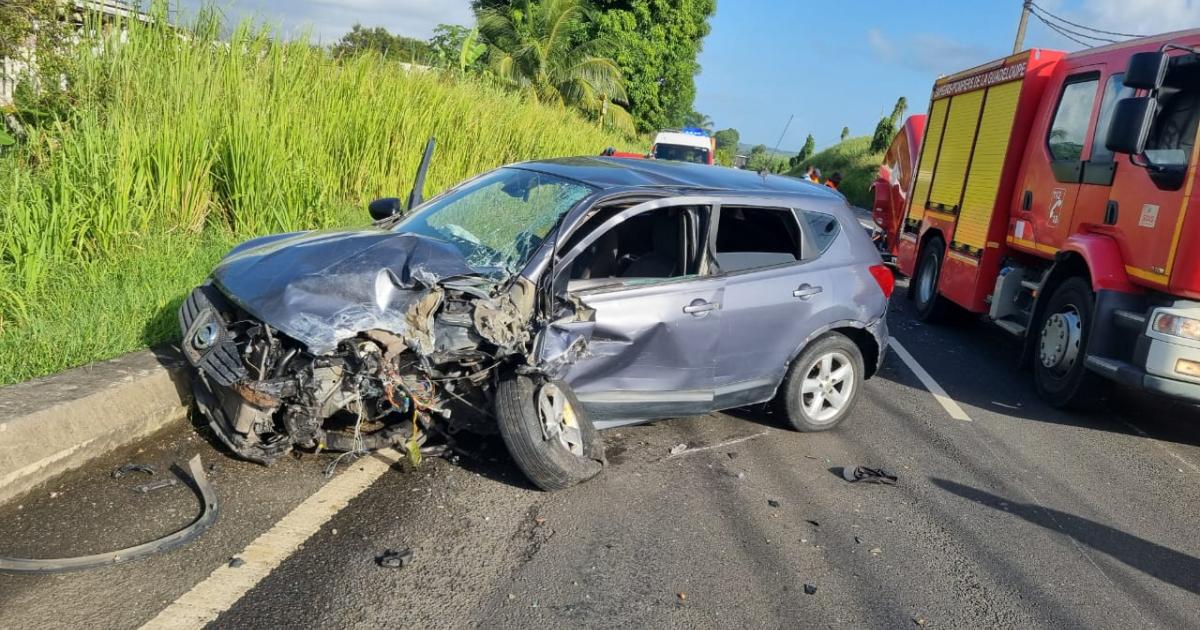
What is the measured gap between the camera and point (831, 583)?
3764 mm

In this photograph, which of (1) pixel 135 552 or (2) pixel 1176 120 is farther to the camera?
(2) pixel 1176 120

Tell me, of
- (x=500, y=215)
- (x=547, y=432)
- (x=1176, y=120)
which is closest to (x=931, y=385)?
(x=1176, y=120)

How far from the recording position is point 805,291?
17.9 feet

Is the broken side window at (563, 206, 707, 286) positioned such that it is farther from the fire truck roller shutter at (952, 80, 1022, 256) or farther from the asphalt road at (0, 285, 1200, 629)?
the fire truck roller shutter at (952, 80, 1022, 256)

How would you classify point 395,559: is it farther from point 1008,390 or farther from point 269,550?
point 1008,390

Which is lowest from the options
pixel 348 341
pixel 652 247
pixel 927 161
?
pixel 348 341

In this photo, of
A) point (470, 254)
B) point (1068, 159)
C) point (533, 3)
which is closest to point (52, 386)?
point (470, 254)

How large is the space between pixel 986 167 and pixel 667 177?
5215mm

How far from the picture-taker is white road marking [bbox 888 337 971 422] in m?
6.71

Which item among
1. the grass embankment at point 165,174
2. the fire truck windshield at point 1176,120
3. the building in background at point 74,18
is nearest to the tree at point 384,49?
the grass embankment at point 165,174

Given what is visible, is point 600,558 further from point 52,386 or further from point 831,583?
point 52,386

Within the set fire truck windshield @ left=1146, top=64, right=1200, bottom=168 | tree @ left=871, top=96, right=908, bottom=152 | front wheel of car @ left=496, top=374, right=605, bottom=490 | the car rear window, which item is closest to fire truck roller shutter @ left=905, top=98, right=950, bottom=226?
fire truck windshield @ left=1146, top=64, right=1200, bottom=168

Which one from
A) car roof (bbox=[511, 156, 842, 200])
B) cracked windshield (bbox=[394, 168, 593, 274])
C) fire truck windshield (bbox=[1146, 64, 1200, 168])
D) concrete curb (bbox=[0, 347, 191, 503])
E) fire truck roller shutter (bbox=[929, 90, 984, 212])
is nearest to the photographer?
concrete curb (bbox=[0, 347, 191, 503])

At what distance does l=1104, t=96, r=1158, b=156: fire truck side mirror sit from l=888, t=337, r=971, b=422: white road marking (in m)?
2.17
